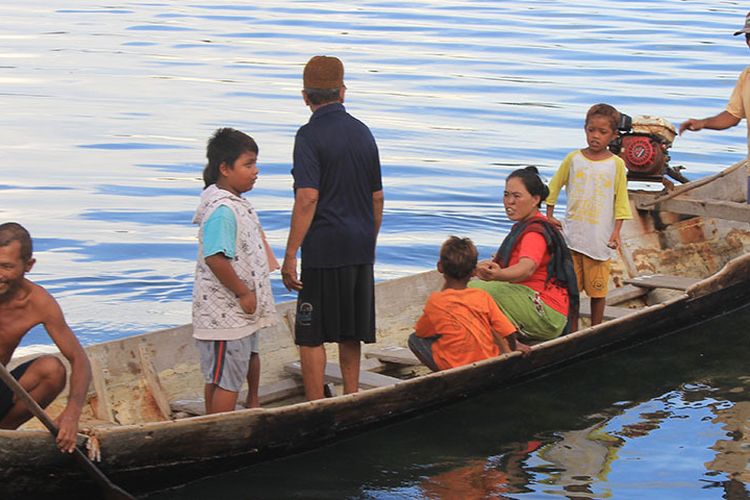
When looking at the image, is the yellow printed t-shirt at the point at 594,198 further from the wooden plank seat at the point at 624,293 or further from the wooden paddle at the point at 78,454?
the wooden paddle at the point at 78,454

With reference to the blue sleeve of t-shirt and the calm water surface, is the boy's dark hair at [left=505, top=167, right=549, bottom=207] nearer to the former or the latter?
the calm water surface

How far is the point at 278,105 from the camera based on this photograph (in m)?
20.6

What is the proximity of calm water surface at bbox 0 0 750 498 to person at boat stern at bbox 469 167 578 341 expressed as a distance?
0.49 meters

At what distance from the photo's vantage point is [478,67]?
2470 cm

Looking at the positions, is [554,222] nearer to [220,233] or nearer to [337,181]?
[337,181]

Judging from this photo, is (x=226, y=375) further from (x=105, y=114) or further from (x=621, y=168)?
(x=105, y=114)

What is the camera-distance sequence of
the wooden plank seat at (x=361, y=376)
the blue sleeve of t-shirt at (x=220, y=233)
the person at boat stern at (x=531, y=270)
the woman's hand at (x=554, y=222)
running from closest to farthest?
the blue sleeve of t-shirt at (x=220, y=233) < the wooden plank seat at (x=361, y=376) < the person at boat stern at (x=531, y=270) < the woman's hand at (x=554, y=222)

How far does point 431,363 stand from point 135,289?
15.7 ft

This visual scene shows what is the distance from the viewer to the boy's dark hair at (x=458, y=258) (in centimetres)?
692

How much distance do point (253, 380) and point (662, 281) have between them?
4.04 meters

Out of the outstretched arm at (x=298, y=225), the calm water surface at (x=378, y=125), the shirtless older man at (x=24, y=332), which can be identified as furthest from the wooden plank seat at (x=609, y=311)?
the shirtless older man at (x=24, y=332)

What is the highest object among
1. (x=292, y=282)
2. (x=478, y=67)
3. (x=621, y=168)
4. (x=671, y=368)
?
(x=478, y=67)

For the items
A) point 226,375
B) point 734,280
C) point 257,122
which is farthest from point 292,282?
point 257,122

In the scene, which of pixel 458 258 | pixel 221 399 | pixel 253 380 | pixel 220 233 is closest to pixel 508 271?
pixel 458 258
